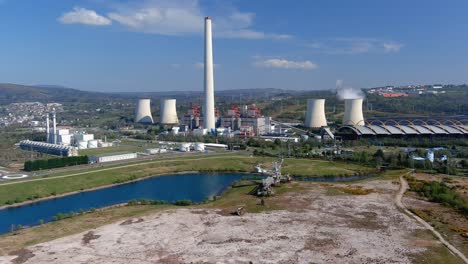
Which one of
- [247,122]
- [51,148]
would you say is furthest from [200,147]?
[247,122]

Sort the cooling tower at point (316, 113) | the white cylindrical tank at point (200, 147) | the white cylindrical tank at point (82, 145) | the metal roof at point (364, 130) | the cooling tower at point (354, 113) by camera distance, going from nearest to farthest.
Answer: the white cylindrical tank at point (200, 147) → the white cylindrical tank at point (82, 145) → the metal roof at point (364, 130) → the cooling tower at point (354, 113) → the cooling tower at point (316, 113)

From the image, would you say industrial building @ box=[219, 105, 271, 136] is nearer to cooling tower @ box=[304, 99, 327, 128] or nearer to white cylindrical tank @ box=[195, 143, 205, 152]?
cooling tower @ box=[304, 99, 327, 128]

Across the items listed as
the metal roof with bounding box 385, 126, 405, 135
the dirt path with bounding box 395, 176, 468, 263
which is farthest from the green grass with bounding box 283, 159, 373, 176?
the metal roof with bounding box 385, 126, 405, 135

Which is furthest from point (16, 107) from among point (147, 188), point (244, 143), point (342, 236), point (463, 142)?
point (342, 236)

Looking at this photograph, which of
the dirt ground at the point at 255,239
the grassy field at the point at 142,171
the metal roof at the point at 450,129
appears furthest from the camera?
the metal roof at the point at 450,129

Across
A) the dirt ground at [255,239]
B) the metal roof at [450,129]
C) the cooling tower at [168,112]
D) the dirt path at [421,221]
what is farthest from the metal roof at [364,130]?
the cooling tower at [168,112]

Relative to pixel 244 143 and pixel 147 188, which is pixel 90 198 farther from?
pixel 244 143

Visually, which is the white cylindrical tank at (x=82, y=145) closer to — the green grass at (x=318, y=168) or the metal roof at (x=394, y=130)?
the green grass at (x=318, y=168)
